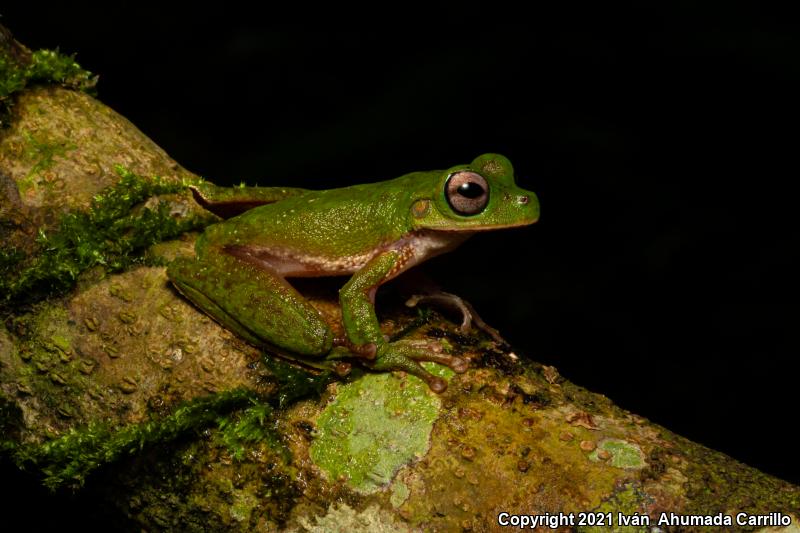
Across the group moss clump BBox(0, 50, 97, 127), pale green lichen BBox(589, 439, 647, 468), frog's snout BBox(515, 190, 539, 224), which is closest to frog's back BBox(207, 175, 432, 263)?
frog's snout BBox(515, 190, 539, 224)

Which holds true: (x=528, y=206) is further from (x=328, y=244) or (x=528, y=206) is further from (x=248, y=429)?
(x=248, y=429)

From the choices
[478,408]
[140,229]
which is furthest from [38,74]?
[478,408]

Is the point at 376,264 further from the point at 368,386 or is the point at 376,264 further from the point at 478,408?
the point at 478,408

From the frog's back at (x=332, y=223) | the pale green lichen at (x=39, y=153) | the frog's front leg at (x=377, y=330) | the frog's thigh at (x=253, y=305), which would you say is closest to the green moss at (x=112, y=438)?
the frog's thigh at (x=253, y=305)

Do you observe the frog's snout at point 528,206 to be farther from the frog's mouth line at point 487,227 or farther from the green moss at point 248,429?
the green moss at point 248,429

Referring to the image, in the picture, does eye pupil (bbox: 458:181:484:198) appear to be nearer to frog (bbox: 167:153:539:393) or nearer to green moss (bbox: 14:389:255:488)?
frog (bbox: 167:153:539:393)

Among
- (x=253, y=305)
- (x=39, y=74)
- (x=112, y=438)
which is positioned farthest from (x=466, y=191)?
(x=39, y=74)

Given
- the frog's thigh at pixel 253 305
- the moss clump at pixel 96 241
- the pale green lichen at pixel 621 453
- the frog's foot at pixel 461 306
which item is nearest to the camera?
the pale green lichen at pixel 621 453
